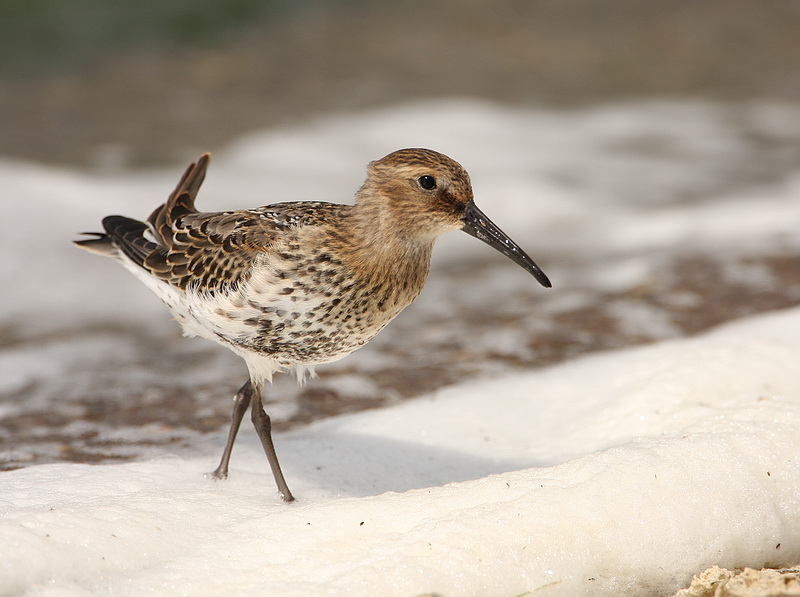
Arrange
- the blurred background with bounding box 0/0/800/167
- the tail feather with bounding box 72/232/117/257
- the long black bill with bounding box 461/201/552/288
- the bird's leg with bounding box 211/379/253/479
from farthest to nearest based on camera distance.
Answer: 1. the blurred background with bounding box 0/0/800/167
2. the tail feather with bounding box 72/232/117/257
3. the bird's leg with bounding box 211/379/253/479
4. the long black bill with bounding box 461/201/552/288

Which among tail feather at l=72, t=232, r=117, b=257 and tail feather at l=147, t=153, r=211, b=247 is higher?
tail feather at l=147, t=153, r=211, b=247

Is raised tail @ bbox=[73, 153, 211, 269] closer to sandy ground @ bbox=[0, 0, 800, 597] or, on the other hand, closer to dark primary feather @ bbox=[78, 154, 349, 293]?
dark primary feather @ bbox=[78, 154, 349, 293]

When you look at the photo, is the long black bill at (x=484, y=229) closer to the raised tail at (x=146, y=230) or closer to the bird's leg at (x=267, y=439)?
the bird's leg at (x=267, y=439)

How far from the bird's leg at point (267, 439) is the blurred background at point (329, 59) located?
22.3 feet

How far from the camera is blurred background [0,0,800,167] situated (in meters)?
12.0

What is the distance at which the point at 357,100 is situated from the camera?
12.5 metres

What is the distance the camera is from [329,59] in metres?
13.8

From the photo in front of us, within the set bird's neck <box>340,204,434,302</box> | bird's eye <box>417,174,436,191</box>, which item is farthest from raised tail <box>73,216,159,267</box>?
bird's eye <box>417,174,436,191</box>

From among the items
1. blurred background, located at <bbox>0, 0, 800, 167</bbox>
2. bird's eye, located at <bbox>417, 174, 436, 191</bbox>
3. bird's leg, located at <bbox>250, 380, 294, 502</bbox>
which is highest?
blurred background, located at <bbox>0, 0, 800, 167</bbox>

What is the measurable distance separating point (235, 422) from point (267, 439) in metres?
0.23

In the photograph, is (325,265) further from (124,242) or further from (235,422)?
(124,242)

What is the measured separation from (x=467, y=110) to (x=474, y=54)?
222cm

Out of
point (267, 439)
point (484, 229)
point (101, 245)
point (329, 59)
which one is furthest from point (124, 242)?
point (329, 59)

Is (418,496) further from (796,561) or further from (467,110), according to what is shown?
(467,110)
